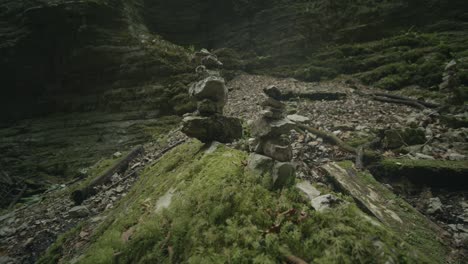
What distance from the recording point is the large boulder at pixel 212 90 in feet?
21.7

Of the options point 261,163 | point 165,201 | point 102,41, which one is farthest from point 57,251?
point 102,41

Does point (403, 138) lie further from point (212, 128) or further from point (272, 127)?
point (212, 128)

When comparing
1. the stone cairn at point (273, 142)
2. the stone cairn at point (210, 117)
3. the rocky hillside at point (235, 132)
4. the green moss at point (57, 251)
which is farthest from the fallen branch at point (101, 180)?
the stone cairn at point (273, 142)

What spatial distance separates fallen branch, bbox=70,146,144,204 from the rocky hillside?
0.06 metres

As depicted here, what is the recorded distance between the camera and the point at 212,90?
668 centimetres

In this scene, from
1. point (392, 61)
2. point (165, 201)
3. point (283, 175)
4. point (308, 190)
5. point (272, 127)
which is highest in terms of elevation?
point (392, 61)

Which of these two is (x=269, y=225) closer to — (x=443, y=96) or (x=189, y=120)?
(x=189, y=120)

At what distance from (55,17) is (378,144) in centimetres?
2572

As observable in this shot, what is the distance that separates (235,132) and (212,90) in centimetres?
143

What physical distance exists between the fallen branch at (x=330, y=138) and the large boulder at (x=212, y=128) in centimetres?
383

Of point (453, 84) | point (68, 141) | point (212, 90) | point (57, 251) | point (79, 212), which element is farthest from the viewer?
point (68, 141)

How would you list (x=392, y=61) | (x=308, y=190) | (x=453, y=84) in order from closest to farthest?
(x=308, y=190) → (x=453, y=84) → (x=392, y=61)

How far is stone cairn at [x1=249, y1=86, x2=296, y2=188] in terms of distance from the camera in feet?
14.0

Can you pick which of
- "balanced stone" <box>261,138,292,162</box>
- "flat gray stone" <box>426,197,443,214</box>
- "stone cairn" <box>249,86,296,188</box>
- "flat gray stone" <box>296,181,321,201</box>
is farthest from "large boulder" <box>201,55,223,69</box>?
"flat gray stone" <box>426,197,443,214</box>
